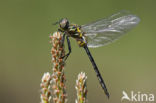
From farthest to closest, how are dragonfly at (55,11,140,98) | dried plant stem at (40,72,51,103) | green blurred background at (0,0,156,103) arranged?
green blurred background at (0,0,156,103) < dragonfly at (55,11,140,98) < dried plant stem at (40,72,51,103)

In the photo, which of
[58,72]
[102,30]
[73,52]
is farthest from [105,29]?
[73,52]

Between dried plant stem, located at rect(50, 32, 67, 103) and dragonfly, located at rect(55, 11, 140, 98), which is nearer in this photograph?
dried plant stem, located at rect(50, 32, 67, 103)

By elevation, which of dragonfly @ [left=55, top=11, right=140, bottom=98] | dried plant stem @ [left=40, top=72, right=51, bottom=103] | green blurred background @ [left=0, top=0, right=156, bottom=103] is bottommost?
dried plant stem @ [left=40, top=72, right=51, bottom=103]

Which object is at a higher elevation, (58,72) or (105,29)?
(105,29)

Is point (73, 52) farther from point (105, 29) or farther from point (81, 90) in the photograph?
point (81, 90)

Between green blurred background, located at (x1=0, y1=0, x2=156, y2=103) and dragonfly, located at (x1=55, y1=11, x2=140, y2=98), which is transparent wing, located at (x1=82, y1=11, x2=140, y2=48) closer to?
dragonfly, located at (x1=55, y1=11, x2=140, y2=98)

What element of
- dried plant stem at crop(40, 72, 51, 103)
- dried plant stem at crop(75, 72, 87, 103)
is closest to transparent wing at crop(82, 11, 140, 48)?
dried plant stem at crop(75, 72, 87, 103)
